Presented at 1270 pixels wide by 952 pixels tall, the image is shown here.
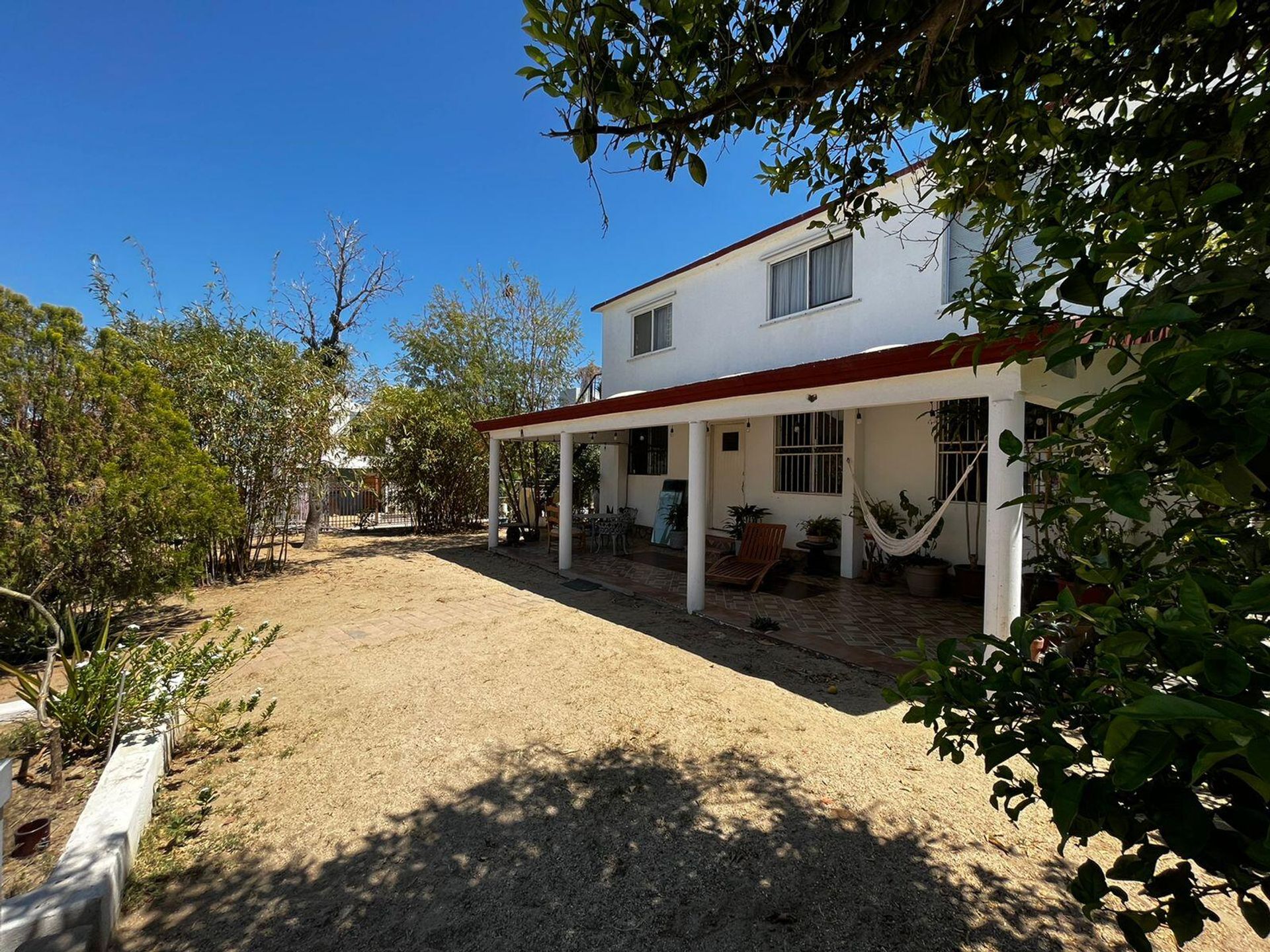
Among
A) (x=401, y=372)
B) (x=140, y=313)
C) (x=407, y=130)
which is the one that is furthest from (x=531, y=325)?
(x=140, y=313)

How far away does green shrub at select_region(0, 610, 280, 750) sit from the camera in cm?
322

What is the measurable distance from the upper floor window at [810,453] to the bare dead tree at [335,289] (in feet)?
40.7

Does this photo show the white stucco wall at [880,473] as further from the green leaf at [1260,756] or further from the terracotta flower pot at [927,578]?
the green leaf at [1260,756]

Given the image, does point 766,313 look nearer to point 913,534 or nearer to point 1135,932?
point 913,534

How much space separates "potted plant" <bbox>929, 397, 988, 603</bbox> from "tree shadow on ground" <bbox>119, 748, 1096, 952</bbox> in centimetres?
536

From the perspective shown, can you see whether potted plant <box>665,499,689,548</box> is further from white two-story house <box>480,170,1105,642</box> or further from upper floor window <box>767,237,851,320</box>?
upper floor window <box>767,237,851,320</box>

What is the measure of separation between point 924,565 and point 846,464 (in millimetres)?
1966

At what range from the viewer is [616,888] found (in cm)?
242

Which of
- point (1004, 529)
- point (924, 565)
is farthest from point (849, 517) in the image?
point (1004, 529)

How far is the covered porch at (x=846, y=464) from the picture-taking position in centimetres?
412

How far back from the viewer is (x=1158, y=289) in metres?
1.28

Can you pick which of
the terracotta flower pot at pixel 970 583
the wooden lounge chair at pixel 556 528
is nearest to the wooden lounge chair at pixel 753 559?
the terracotta flower pot at pixel 970 583

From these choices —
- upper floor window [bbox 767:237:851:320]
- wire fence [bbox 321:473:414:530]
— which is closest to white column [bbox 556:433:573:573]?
upper floor window [bbox 767:237:851:320]

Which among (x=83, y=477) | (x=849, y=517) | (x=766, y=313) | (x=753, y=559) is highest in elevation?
(x=766, y=313)
